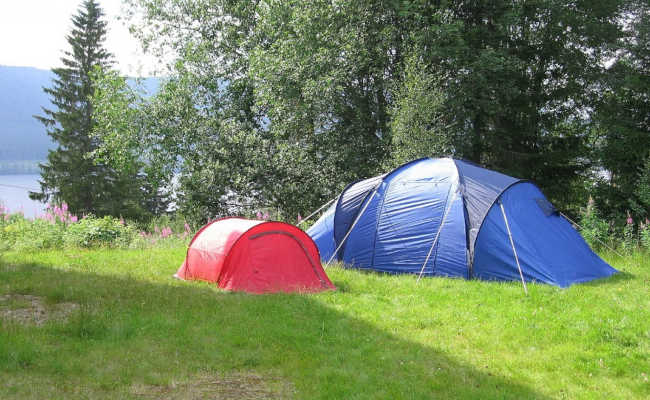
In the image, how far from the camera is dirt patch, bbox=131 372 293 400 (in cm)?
425

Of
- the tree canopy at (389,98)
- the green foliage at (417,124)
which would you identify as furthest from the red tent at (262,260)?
the tree canopy at (389,98)

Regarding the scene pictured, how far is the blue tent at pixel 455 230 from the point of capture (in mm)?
8695

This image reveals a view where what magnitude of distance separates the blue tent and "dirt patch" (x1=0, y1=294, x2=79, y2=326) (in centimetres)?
475

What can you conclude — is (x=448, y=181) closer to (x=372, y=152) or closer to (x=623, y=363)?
(x=623, y=363)

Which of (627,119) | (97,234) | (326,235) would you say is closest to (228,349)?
(326,235)

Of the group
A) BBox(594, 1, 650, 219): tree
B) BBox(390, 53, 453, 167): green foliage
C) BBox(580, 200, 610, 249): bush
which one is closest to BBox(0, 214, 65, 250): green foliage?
BBox(390, 53, 453, 167): green foliage

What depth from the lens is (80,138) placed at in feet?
104

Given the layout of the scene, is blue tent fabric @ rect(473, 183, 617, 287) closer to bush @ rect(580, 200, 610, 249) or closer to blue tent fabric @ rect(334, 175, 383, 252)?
blue tent fabric @ rect(334, 175, 383, 252)

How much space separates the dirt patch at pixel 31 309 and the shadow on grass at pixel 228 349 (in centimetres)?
20

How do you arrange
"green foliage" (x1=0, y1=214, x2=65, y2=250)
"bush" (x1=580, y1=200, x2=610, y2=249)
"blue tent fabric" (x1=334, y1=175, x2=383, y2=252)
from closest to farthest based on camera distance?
"blue tent fabric" (x1=334, y1=175, x2=383, y2=252), "green foliage" (x1=0, y1=214, x2=65, y2=250), "bush" (x1=580, y1=200, x2=610, y2=249)

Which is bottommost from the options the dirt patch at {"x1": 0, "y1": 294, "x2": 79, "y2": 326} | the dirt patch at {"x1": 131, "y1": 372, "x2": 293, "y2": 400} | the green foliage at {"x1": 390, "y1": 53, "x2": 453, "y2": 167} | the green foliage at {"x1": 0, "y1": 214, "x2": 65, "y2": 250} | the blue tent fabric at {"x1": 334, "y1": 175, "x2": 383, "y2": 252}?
the dirt patch at {"x1": 131, "y1": 372, "x2": 293, "y2": 400}

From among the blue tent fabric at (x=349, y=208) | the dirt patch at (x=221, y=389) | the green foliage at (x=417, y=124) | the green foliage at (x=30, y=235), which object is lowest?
the dirt patch at (x=221, y=389)

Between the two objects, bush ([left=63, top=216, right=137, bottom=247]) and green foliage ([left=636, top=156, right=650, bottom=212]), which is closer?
bush ([left=63, top=216, right=137, bottom=247])

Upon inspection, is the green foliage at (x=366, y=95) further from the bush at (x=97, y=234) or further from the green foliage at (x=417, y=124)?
the bush at (x=97, y=234)
